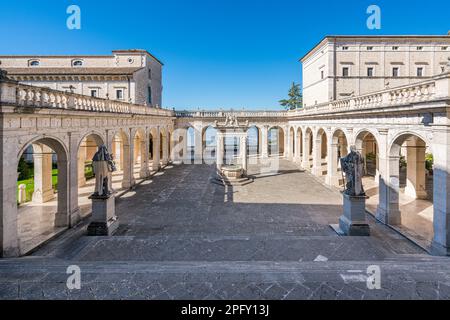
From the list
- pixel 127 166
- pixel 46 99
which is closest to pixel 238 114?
pixel 127 166

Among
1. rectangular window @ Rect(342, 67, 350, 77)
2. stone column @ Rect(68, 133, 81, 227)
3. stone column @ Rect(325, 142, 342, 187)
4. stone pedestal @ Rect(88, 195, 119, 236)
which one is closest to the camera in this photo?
stone pedestal @ Rect(88, 195, 119, 236)

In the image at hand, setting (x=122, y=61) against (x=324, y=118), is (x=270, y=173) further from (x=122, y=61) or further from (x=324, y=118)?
(x=122, y=61)

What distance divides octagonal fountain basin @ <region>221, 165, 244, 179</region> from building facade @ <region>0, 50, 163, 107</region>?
1232 centimetres

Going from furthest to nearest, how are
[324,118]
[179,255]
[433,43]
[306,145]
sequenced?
1. [433,43]
2. [306,145]
3. [324,118]
4. [179,255]

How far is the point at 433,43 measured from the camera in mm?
35312

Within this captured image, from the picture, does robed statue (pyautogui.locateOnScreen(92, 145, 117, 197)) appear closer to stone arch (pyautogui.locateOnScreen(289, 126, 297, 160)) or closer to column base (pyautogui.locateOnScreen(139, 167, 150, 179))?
column base (pyautogui.locateOnScreen(139, 167, 150, 179))

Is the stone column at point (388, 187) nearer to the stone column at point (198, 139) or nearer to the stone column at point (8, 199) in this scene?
the stone column at point (8, 199)

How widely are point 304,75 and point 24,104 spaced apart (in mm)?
42881

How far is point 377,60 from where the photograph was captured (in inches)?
1415

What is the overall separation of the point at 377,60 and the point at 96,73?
109 ft

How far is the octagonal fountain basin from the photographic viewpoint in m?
24.3

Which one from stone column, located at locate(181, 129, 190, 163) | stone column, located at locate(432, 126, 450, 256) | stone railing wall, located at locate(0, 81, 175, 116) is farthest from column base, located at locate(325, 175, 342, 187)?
stone column, located at locate(181, 129, 190, 163)

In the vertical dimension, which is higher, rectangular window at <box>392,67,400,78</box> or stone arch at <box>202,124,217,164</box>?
rectangular window at <box>392,67,400,78</box>
